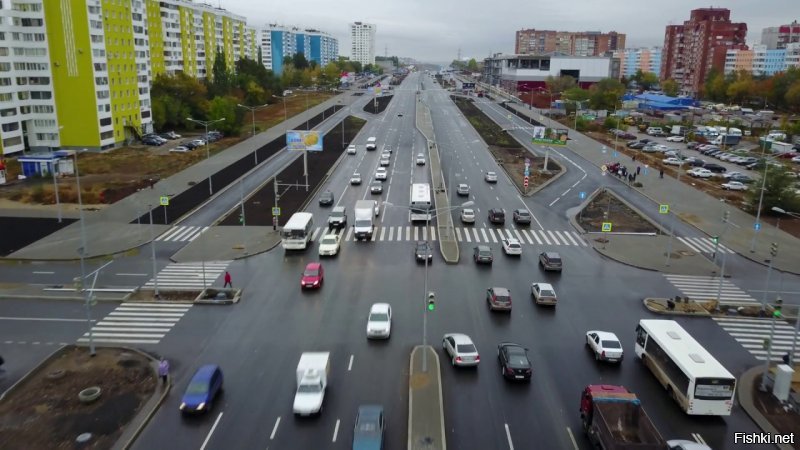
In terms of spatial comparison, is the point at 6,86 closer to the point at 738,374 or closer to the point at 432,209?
the point at 432,209

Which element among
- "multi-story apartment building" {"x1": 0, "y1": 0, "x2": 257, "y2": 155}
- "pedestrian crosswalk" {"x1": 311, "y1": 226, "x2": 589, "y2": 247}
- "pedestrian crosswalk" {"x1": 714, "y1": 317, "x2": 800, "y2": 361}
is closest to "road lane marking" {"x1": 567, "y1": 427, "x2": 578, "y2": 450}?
"pedestrian crosswalk" {"x1": 714, "y1": 317, "x2": 800, "y2": 361}

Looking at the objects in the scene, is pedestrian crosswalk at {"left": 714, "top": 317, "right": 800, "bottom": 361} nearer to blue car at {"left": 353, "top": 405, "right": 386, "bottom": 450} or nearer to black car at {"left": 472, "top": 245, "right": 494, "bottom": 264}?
black car at {"left": 472, "top": 245, "right": 494, "bottom": 264}

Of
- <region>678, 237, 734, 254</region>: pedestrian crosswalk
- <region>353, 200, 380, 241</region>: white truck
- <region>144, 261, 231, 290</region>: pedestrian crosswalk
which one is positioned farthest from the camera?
<region>353, 200, 380, 241</region>: white truck

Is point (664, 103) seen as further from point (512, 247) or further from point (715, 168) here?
point (512, 247)

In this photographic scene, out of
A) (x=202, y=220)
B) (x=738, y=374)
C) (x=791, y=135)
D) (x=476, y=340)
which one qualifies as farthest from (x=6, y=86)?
(x=791, y=135)

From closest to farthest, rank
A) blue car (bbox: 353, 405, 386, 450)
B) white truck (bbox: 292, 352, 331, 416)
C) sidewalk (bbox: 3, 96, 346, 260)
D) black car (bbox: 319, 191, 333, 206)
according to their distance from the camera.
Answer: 1. blue car (bbox: 353, 405, 386, 450)
2. white truck (bbox: 292, 352, 331, 416)
3. sidewalk (bbox: 3, 96, 346, 260)
4. black car (bbox: 319, 191, 333, 206)

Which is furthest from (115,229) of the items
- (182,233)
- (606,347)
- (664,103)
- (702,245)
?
(664,103)
